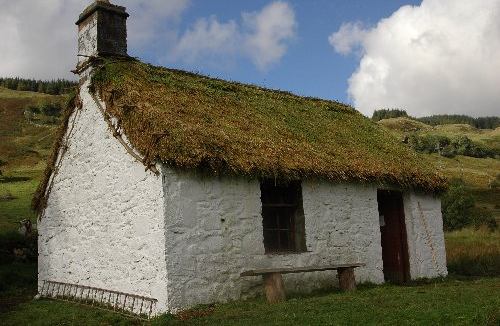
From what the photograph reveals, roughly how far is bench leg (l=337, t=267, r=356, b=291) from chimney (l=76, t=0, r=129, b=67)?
7309 mm

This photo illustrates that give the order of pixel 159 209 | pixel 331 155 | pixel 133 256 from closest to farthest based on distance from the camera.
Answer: pixel 159 209 → pixel 133 256 → pixel 331 155

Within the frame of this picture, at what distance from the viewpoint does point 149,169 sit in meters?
10.0

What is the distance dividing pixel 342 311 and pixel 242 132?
191 inches

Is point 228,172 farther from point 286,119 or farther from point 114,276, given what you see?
point 286,119

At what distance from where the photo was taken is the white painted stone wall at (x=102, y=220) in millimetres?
9992

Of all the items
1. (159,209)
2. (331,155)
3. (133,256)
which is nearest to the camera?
(159,209)

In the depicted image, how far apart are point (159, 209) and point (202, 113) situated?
3.00 m

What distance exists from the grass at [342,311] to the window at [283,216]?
1.35 m

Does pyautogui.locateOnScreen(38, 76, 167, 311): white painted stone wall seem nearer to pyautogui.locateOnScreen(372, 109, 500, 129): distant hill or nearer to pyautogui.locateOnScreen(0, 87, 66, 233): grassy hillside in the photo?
pyautogui.locateOnScreen(0, 87, 66, 233): grassy hillside

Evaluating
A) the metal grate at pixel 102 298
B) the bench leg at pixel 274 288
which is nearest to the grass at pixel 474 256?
the bench leg at pixel 274 288

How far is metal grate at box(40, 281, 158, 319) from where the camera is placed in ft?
32.8

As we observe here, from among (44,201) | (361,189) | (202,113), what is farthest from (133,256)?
(361,189)

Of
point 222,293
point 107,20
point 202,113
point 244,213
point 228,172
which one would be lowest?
point 222,293

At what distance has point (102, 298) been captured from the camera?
11.4 meters
